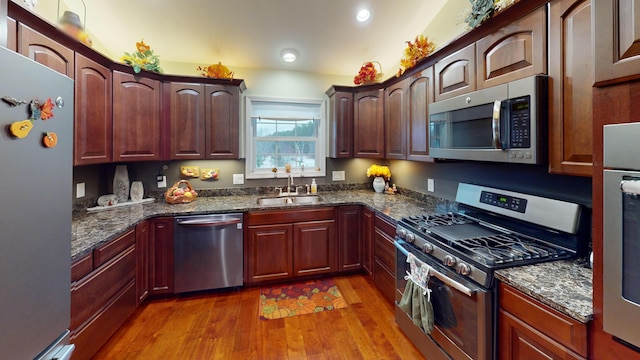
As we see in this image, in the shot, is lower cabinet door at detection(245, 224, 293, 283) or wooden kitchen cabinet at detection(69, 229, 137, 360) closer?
wooden kitchen cabinet at detection(69, 229, 137, 360)

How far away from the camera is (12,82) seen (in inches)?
30.3

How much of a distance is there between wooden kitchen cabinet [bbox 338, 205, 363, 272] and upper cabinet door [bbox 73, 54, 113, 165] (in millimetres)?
2271

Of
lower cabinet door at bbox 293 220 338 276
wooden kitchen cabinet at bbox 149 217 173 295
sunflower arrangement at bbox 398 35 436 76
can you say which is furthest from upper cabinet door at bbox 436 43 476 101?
wooden kitchen cabinet at bbox 149 217 173 295

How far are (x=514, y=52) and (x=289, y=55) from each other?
2.33 meters

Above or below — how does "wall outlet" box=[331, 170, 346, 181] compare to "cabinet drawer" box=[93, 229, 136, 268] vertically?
above

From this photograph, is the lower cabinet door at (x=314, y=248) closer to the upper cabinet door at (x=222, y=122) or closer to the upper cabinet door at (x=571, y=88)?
the upper cabinet door at (x=222, y=122)

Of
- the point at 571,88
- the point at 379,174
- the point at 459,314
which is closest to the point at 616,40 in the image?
the point at 571,88

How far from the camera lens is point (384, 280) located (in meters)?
2.44

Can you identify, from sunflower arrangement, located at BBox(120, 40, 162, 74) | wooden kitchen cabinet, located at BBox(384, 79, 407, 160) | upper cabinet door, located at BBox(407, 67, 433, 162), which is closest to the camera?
upper cabinet door, located at BBox(407, 67, 433, 162)

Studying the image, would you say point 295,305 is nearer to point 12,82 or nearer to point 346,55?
point 12,82

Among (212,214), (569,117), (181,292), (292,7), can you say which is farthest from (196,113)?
(569,117)

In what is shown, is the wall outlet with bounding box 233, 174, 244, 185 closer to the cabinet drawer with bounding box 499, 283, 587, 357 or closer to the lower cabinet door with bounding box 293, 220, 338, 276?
the lower cabinet door with bounding box 293, 220, 338, 276

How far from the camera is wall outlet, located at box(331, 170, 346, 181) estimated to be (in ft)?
11.8

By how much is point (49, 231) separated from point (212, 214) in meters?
1.61
